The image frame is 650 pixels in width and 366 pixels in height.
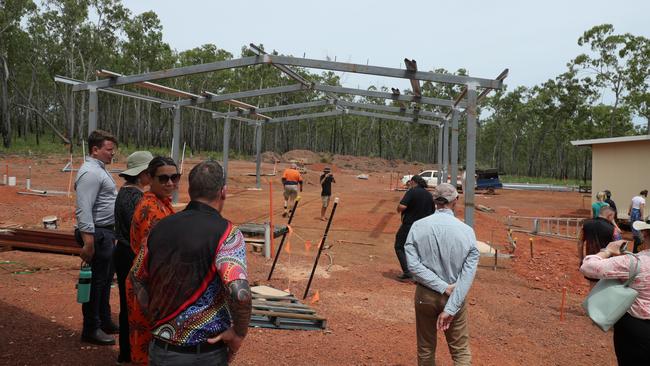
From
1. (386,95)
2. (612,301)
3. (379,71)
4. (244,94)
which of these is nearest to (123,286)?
(612,301)

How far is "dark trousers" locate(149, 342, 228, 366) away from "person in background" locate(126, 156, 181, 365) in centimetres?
36

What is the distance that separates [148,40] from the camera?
141 ft

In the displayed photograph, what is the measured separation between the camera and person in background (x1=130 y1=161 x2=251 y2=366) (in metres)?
1.99

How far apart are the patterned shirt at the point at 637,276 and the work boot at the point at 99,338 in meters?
3.82

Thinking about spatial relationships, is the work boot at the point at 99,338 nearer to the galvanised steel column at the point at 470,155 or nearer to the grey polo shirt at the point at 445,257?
the grey polo shirt at the point at 445,257

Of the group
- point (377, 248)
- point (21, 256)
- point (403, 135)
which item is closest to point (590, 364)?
point (377, 248)

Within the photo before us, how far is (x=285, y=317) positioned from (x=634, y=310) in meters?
3.31

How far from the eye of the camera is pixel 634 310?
2863mm

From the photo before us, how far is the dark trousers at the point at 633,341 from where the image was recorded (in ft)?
9.22

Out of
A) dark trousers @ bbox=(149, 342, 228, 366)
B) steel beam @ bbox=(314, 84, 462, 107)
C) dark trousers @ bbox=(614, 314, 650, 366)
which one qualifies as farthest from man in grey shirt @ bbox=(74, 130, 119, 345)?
steel beam @ bbox=(314, 84, 462, 107)

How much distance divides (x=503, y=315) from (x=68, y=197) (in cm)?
1486

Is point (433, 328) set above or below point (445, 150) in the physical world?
below

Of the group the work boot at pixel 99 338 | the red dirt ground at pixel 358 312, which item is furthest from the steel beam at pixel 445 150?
the work boot at pixel 99 338

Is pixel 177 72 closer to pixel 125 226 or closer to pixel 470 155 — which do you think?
pixel 470 155
